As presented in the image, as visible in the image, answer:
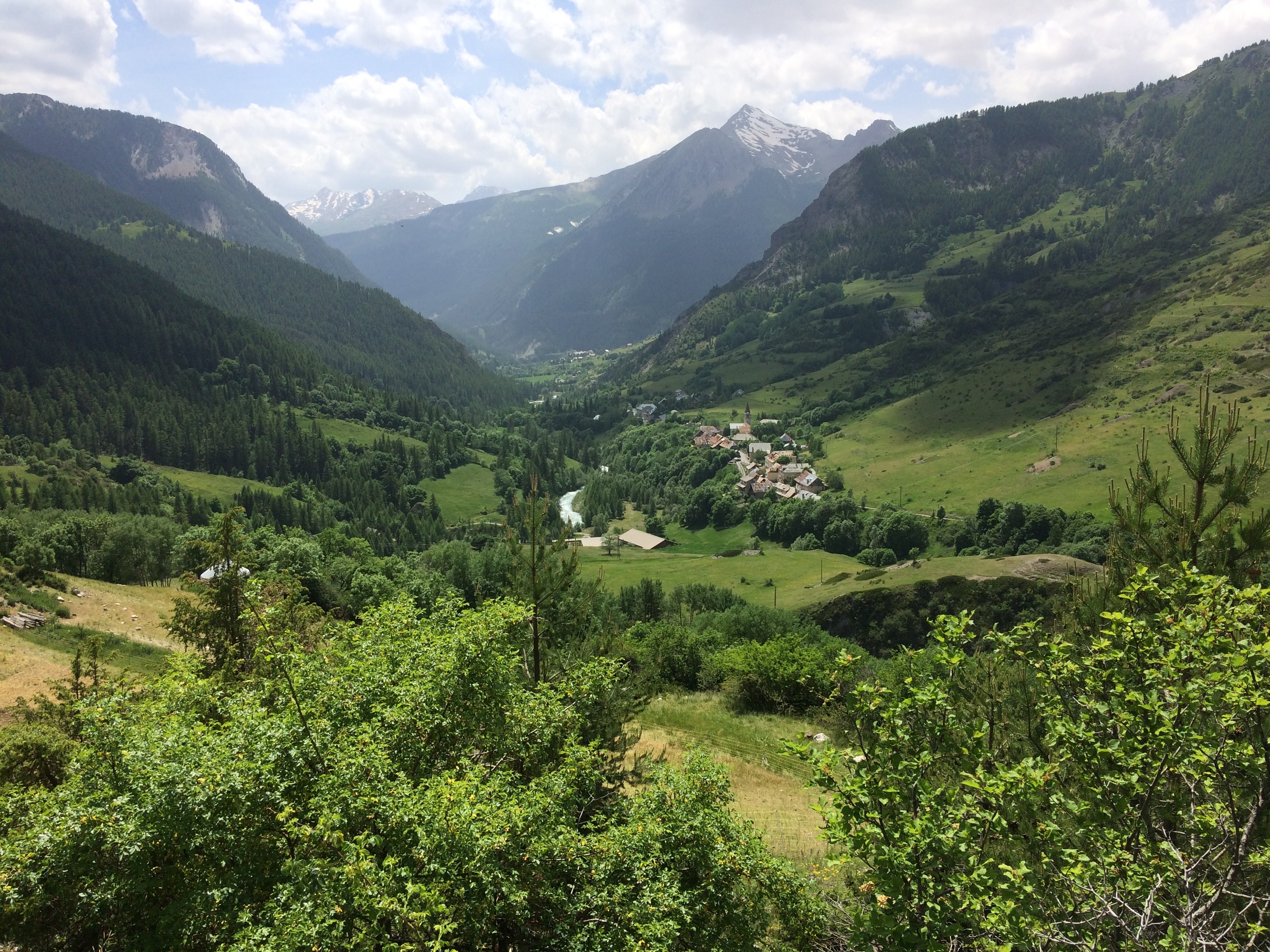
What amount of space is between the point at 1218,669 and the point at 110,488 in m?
188

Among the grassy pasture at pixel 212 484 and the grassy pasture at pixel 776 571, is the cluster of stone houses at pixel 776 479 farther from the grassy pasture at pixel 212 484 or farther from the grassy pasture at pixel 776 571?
the grassy pasture at pixel 212 484

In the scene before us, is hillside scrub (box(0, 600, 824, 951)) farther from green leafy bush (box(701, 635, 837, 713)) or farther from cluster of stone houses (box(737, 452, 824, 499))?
cluster of stone houses (box(737, 452, 824, 499))

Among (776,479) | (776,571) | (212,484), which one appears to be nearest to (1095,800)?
(776,571)

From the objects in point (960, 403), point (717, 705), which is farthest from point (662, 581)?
point (960, 403)

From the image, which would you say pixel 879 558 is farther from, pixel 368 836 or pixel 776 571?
pixel 368 836

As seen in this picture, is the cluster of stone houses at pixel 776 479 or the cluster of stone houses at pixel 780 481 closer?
the cluster of stone houses at pixel 780 481

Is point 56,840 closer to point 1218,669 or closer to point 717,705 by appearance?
point 1218,669

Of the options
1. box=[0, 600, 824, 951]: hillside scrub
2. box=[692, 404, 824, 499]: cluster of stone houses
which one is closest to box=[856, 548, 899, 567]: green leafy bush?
box=[692, 404, 824, 499]: cluster of stone houses

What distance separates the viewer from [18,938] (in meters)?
11.6

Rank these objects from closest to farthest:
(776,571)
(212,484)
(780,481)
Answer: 1. (776,571)
2. (780,481)
3. (212,484)

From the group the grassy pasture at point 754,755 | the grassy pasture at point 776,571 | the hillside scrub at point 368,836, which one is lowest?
the grassy pasture at point 776,571

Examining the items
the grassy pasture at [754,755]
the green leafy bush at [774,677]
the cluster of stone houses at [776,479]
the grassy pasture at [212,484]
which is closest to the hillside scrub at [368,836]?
the grassy pasture at [754,755]

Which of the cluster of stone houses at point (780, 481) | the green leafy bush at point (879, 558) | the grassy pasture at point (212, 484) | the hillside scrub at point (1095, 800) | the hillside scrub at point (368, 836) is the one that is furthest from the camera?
the grassy pasture at point (212, 484)

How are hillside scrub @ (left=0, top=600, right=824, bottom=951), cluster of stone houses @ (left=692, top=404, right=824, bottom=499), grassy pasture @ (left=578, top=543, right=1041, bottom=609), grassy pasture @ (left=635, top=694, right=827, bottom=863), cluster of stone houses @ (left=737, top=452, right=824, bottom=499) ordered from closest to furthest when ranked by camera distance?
1. hillside scrub @ (left=0, top=600, right=824, bottom=951)
2. grassy pasture @ (left=635, top=694, right=827, bottom=863)
3. grassy pasture @ (left=578, top=543, right=1041, bottom=609)
4. cluster of stone houses @ (left=737, top=452, right=824, bottom=499)
5. cluster of stone houses @ (left=692, top=404, right=824, bottom=499)
